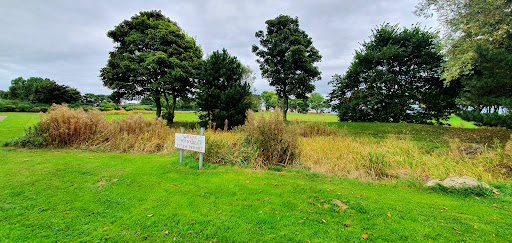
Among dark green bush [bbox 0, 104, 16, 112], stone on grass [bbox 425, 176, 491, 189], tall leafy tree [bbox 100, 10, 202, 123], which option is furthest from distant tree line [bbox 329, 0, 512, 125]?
dark green bush [bbox 0, 104, 16, 112]

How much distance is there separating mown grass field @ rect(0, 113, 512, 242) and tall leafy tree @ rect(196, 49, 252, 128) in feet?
26.5

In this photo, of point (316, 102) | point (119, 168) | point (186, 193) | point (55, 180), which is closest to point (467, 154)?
point (186, 193)

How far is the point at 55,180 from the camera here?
409 cm

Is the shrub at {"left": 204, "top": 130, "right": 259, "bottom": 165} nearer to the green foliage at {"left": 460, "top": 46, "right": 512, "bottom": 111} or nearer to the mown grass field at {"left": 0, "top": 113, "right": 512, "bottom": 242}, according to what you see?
the mown grass field at {"left": 0, "top": 113, "right": 512, "bottom": 242}

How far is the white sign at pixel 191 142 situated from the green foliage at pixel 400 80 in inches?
731

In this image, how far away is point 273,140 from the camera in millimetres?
6441

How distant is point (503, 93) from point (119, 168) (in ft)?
48.8

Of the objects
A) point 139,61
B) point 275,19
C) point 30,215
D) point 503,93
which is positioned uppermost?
point 275,19

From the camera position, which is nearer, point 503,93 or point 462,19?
point 503,93

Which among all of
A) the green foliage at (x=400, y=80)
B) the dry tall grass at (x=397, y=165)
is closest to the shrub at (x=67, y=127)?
the dry tall grass at (x=397, y=165)

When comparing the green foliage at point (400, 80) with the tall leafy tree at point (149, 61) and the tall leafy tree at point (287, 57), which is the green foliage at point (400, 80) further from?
the tall leafy tree at point (149, 61)

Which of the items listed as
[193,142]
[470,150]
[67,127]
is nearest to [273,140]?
[193,142]

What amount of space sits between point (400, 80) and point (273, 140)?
1848 cm

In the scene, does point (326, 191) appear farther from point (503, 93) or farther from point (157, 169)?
point (503, 93)
